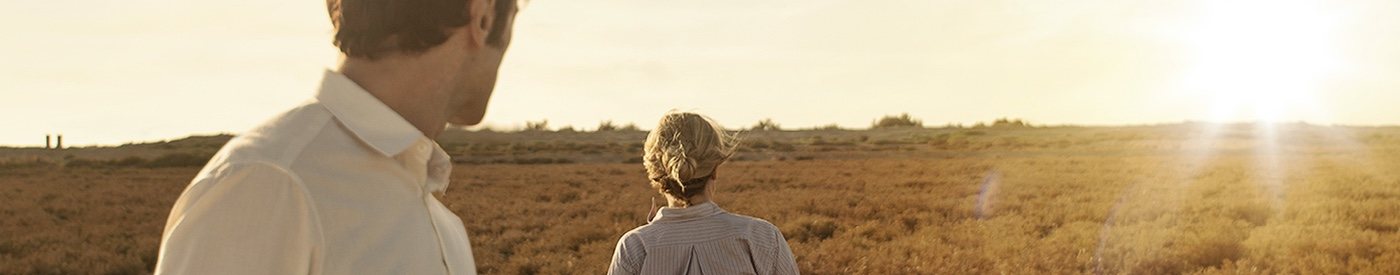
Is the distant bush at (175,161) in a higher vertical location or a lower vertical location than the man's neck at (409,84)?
lower

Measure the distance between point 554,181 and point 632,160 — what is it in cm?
996

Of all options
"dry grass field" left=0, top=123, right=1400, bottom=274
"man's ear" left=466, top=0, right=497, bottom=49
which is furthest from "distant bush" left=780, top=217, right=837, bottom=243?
"man's ear" left=466, top=0, right=497, bottom=49

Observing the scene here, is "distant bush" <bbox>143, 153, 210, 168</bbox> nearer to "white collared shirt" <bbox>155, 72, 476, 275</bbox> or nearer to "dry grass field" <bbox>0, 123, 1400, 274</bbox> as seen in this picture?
"dry grass field" <bbox>0, 123, 1400, 274</bbox>

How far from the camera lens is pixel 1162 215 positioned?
15195mm

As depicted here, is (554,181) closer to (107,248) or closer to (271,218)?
(107,248)

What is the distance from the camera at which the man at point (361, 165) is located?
1.09 m

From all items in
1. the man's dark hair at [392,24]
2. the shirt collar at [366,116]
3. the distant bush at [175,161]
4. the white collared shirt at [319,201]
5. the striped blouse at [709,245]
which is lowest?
the distant bush at [175,161]

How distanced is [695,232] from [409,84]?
257cm

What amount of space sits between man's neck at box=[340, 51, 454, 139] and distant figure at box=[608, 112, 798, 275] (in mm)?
2445

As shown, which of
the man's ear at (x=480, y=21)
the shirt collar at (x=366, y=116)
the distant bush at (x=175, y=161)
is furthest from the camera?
the distant bush at (x=175, y=161)

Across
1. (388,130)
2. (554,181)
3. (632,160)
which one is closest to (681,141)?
(388,130)

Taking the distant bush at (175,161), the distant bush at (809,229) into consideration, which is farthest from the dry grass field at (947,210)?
the distant bush at (175,161)

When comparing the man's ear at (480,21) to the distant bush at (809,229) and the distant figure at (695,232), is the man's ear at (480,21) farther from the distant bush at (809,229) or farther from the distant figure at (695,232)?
the distant bush at (809,229)

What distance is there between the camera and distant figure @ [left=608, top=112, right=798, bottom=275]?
387cm
